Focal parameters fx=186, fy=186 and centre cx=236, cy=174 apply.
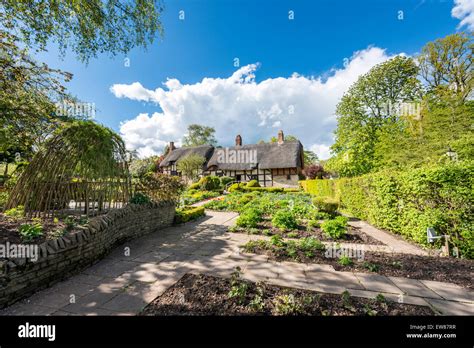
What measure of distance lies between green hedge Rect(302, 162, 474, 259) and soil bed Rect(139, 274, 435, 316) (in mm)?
2901

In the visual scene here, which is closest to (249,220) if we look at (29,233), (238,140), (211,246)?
(211,246)

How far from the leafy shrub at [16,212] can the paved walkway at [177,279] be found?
238 centimetres

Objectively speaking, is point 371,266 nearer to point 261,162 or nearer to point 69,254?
point 69,254

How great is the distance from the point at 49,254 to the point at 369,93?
72.2ft

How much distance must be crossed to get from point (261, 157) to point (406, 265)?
2309 cm

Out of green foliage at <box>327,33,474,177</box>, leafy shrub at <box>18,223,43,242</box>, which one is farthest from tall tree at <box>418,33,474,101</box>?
leafy shrub at <box>18,223,43,242</box>

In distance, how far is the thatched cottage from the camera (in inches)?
966

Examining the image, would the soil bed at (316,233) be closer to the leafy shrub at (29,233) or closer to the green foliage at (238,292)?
the green foliage at (238,292)

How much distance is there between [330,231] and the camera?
5340 mm

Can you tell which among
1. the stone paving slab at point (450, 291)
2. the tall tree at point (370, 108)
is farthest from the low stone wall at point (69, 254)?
the tall tree at point (370, 108)

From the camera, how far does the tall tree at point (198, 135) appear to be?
41.9 m

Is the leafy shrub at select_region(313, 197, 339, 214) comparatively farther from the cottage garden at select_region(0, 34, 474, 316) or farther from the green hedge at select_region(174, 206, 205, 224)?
the green hedge at select_region(174, 206, 205, 224)
